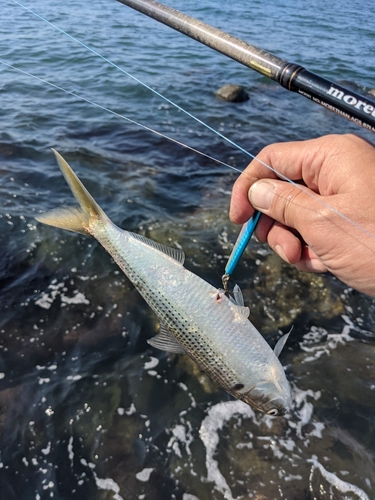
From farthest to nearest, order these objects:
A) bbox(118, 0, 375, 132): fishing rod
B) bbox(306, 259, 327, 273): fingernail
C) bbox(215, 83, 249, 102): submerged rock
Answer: bbox(215, 83, 249, 102): submerged rock → bbox(306, 259, 327, 273): fingernail → bbox(118, 0, 375, 132): fishing rod

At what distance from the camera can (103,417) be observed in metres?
4.36

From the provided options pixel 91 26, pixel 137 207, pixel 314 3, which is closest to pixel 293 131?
pixel 137 207

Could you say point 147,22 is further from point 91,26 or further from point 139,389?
point 139,389

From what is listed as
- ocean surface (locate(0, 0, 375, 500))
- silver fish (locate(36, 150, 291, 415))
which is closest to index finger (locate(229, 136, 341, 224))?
silver fish (locate(36, 150, 291, 415))

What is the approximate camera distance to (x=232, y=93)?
13.2 metres

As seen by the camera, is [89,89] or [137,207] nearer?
[137,207]

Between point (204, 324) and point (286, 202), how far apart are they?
45.8 inches

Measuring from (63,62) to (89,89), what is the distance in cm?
360

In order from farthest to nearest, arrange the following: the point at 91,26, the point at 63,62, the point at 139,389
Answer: the point at 91,26 < the point at 63,62 < the point at 139,389

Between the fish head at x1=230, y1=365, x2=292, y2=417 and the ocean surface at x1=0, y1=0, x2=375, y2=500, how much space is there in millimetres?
1808

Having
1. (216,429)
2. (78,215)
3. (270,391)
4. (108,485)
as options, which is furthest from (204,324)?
(108,485)

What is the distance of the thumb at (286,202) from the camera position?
2.76m

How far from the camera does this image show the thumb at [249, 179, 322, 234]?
276 centimetres

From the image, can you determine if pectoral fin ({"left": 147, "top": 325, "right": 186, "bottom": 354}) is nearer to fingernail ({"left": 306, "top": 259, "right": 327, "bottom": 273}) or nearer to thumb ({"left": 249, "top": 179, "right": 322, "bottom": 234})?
thumb ({"left": 249, "top": 179, "right": 322, "bottom": 234})
